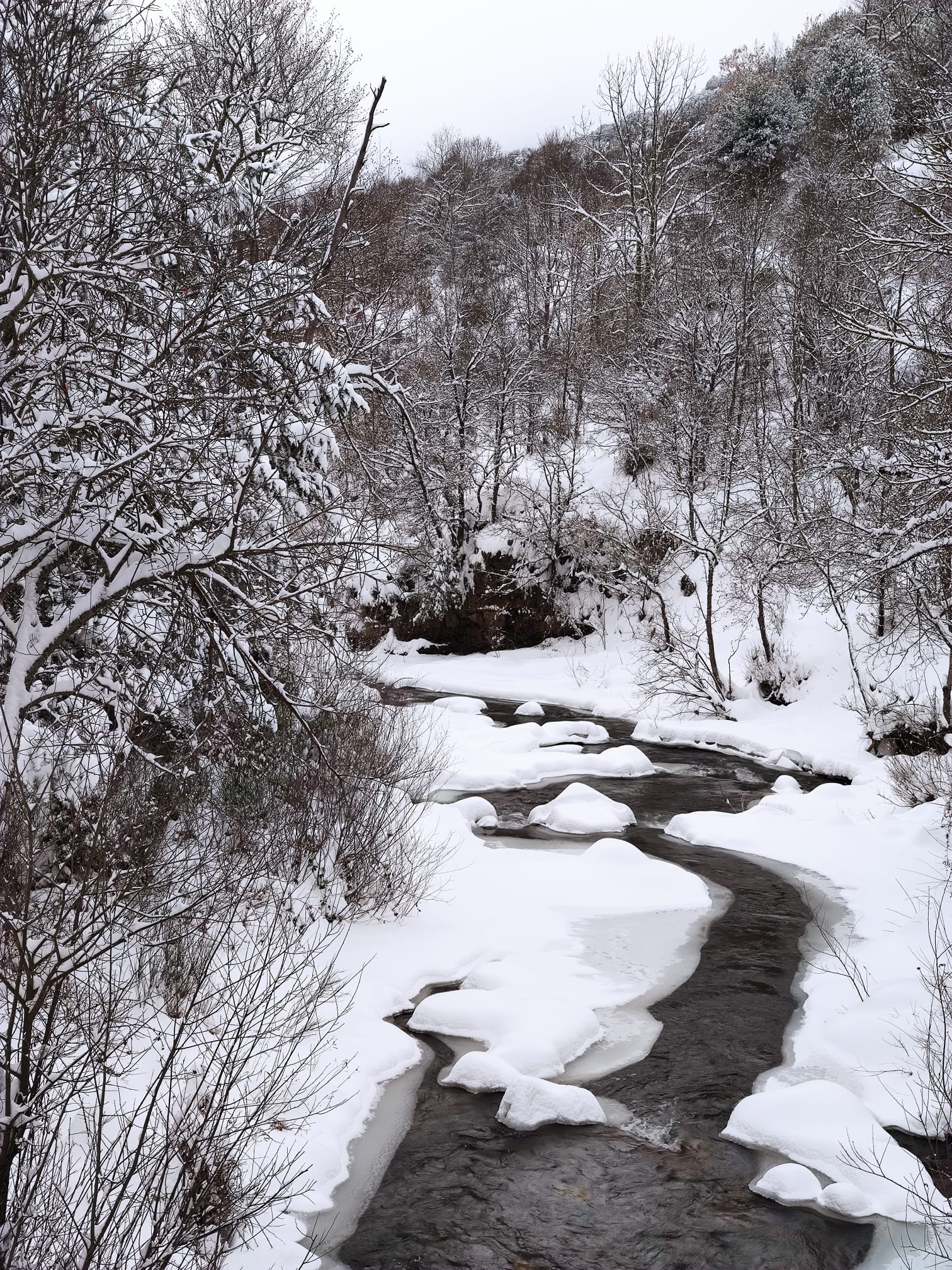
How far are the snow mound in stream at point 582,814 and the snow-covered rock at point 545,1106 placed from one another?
7001 mm

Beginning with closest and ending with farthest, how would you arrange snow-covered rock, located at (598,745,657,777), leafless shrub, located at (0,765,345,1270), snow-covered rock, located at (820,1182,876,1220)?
leafless shrub, located at (0,765,345,1270), snow-covered rock, located at (820,1182,876,1220), snow-covered rock, located at (598,745,657,777)

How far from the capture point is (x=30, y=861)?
327cm

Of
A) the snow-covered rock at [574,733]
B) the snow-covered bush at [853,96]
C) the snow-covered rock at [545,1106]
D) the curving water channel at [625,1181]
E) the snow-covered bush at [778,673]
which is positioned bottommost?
the curving water channel at [625,1181]

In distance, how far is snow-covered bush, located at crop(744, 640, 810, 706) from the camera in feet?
65.9

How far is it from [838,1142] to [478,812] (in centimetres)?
809

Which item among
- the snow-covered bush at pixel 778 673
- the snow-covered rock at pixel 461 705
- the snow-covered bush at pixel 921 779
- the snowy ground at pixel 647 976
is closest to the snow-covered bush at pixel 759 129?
the snow-covered bush at pixel 778 673

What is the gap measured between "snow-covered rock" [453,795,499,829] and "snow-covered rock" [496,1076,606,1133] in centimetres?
692

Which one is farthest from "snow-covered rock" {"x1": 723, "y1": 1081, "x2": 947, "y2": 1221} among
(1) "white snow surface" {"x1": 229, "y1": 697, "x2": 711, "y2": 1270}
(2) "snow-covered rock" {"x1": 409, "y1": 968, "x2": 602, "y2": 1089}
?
(2) "snow-covered rock" {"x1": 409, "y1": 968, "x2": 602, "y2": 1089}

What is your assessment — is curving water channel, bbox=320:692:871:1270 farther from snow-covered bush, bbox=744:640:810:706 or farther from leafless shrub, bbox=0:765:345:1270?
snow-covered bush, bbox=744:640:810:706

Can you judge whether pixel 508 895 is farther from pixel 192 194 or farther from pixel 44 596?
pixel 192 194

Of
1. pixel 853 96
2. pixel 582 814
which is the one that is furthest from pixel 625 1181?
pixel 853 96

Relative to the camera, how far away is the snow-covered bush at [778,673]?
20078mm

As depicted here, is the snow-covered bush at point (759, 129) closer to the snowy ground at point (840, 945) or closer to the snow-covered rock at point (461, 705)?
the snowy ground at point (840, 945)

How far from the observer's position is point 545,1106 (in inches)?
243
